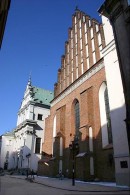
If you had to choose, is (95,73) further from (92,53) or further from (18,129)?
(18,129)

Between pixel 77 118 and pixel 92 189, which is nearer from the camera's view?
pixel 92 189

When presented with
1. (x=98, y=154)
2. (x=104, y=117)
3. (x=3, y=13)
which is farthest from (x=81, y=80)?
(x=3, y=13)

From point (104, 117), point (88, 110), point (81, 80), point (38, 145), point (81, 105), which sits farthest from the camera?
point (38, 145)

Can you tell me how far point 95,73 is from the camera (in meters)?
21.1

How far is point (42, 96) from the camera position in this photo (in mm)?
45781

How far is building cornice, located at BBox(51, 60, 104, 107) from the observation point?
818 inches

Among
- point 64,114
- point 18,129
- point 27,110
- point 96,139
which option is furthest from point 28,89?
point 96,139

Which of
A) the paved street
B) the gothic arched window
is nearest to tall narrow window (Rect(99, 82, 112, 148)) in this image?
the gothic arched window

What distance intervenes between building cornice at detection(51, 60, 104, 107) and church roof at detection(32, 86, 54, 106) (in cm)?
1433

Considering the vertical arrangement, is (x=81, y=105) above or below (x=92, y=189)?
above

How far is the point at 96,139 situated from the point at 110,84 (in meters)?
5.76

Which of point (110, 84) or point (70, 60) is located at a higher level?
point (70, 60)

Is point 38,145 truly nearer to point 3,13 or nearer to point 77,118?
point 77,118

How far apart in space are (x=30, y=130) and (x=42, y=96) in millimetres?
9690
